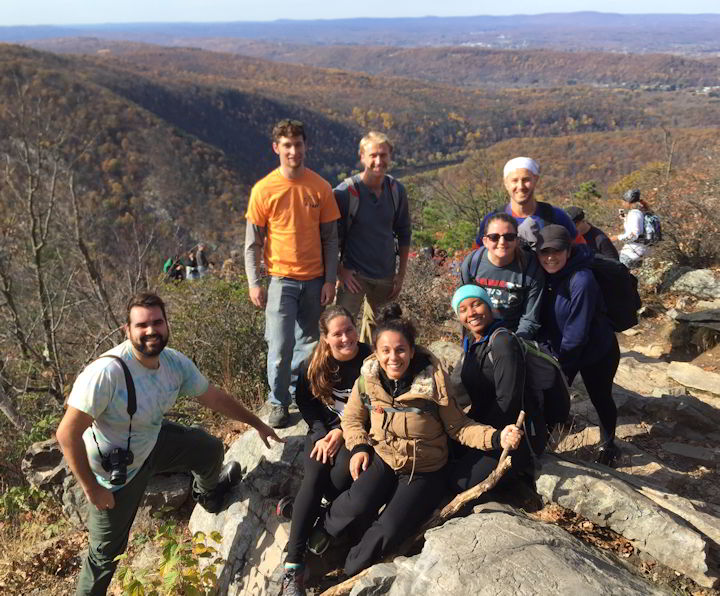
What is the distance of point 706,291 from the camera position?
20.6 ft

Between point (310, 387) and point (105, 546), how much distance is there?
1306 mm

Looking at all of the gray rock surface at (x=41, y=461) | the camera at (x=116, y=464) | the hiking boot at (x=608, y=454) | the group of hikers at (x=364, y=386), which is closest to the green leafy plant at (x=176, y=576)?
the group of hikers at (x=364, y=386)

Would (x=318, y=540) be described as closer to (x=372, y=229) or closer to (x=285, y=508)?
(x=285, y=508)

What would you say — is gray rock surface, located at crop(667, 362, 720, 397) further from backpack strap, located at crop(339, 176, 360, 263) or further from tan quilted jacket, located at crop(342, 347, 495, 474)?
backpack strap, located at crop(339, 176, 360, 263)

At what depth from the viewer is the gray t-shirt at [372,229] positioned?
348 centimetres

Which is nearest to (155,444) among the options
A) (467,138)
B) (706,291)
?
(706,291)

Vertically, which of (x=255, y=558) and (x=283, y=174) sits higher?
(x=283, y=174)

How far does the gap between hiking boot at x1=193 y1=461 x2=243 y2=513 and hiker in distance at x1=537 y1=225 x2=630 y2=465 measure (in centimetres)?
200

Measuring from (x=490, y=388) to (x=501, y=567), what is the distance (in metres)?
0.87

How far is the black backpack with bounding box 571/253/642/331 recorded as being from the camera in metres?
2.93

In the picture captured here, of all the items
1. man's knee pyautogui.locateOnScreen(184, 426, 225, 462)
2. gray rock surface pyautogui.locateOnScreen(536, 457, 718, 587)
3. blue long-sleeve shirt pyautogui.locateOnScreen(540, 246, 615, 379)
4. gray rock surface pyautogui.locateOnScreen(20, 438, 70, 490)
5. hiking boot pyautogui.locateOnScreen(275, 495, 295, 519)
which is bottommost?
gray rock surface pyautogui.locateOnScreen(20, 438, 70, 490)

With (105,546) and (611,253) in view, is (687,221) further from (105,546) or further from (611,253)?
(105,546)

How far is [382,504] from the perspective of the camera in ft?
8.54

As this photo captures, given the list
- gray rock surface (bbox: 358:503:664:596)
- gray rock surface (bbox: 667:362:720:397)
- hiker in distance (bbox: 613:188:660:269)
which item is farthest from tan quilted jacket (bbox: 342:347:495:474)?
hiker in distance (bbox: 613:188:660:269)
